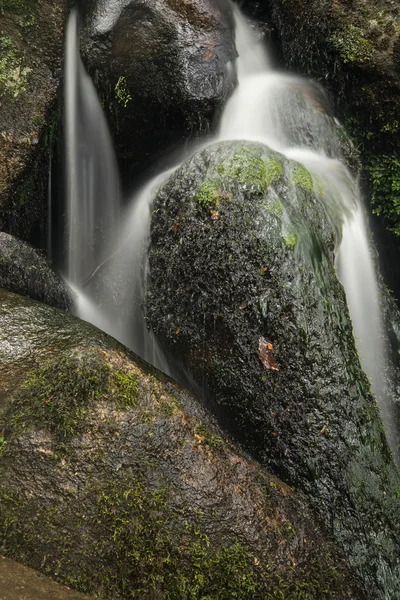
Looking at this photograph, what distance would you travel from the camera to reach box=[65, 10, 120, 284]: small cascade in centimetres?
620

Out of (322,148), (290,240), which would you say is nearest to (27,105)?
(322,148)

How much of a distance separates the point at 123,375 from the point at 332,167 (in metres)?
3.97

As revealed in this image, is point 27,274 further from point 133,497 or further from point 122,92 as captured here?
point 122,92

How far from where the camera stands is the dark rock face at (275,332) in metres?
3.41

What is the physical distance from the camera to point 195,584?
2.67 meters

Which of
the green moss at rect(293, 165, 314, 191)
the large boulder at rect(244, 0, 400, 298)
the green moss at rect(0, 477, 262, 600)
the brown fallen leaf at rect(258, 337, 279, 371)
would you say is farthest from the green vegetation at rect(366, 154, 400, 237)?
the green moss at rect(0, 477, 262, 600)

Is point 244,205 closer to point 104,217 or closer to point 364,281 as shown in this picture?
point 364,281

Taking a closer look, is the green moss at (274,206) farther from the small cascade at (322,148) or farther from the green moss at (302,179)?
the small cascade at (322,148)

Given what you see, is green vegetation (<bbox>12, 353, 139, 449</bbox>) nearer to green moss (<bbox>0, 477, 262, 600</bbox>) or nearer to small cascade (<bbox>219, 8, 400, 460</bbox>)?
green moss (<bbox>0, 477, 262, 600</bbox>)

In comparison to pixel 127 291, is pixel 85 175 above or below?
above

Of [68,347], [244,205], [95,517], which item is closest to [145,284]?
[244,205]

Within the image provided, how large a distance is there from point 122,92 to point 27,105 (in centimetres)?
118

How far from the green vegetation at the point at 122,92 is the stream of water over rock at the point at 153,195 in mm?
315

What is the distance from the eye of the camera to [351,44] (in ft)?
22.1
